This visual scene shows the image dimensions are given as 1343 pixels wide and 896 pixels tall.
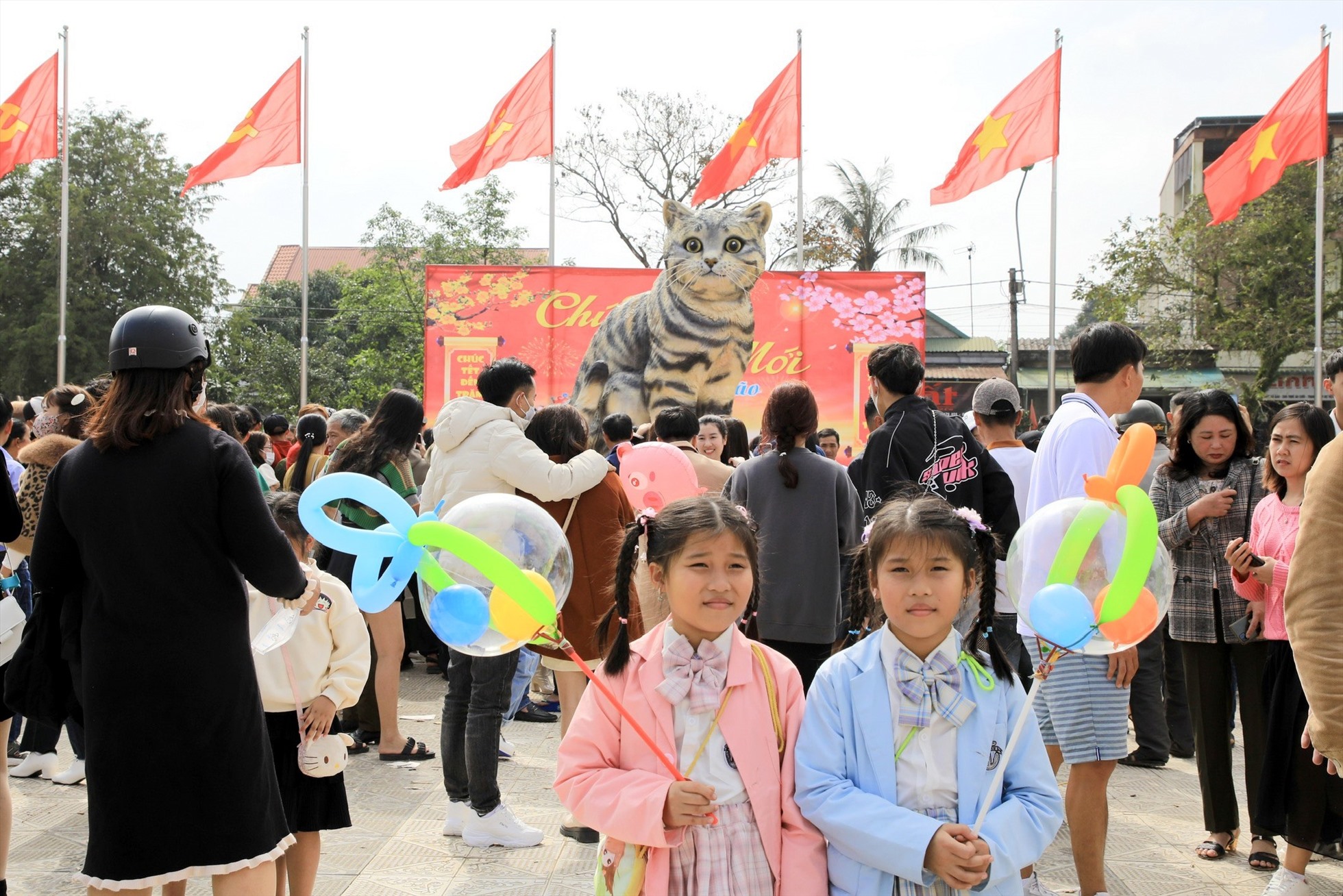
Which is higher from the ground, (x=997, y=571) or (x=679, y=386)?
(x=679, y=386)

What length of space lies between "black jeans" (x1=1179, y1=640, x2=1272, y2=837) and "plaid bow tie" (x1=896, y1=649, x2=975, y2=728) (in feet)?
7.85

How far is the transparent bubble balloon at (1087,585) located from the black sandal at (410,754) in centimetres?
398

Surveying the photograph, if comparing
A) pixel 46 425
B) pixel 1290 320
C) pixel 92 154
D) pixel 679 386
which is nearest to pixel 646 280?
pixel 679 386

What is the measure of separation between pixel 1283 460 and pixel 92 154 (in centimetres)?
3266

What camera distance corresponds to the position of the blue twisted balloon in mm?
2250

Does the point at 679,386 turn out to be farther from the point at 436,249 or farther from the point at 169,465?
the point at 436,249

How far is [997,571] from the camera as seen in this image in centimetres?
410

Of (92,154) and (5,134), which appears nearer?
(5,134)

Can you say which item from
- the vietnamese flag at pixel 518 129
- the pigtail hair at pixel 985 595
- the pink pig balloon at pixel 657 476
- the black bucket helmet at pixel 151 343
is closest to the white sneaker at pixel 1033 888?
the pigtail hair at pixel 985 595

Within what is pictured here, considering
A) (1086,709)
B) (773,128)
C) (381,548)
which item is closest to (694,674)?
(381,548)

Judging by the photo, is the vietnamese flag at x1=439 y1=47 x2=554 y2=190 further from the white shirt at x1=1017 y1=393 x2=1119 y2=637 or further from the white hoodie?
the white shirt at x1=1017 y1=393 x2=1119 y2=637

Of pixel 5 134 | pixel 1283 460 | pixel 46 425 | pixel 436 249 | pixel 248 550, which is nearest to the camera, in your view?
pixel 248 550

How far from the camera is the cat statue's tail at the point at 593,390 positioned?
39.9ft

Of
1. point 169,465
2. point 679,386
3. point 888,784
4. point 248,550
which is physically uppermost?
point 679,386
